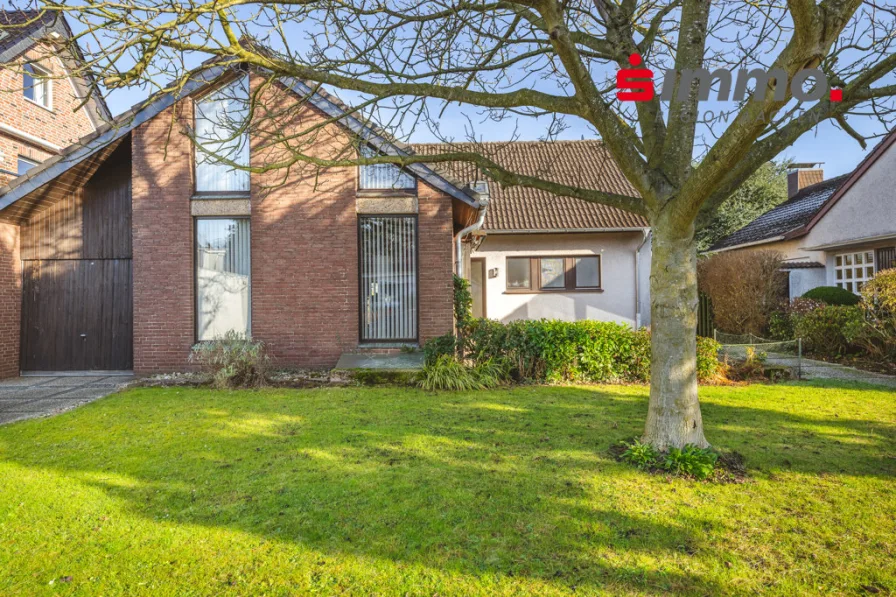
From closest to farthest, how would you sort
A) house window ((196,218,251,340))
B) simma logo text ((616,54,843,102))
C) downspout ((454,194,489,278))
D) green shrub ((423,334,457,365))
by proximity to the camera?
simma logo text ((616,54,843,102))
green shrub ((423,334,457,365))
downspout ((454,194,489,278))
house window ((196,218,251,340))

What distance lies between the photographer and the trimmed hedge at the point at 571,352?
8.80 m

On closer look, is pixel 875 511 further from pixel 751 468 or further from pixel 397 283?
pixel 397 283

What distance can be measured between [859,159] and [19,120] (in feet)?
75.5

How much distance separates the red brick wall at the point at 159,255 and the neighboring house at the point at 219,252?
0.03 meters

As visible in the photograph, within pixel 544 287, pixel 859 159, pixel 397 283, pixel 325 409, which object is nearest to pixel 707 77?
pixel 325 409

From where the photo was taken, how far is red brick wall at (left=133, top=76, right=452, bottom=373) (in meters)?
9.55

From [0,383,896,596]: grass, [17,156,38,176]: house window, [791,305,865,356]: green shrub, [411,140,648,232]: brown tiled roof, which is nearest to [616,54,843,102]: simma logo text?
[0,383,896,596]: grass

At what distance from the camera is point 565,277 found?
50.8ft

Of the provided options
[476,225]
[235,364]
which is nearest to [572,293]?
[476,225]

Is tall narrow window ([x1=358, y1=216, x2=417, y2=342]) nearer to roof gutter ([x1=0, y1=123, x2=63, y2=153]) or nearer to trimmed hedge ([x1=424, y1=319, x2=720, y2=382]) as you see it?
trimmed hedge ([x1=424, y1=319, x2=720, y2=382])

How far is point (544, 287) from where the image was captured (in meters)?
15.5

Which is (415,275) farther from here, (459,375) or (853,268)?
(853,268)

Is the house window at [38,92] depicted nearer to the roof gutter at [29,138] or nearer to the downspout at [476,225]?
the roof gutter at [29,138]

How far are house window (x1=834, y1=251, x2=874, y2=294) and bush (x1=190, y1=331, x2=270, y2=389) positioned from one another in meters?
15.4
